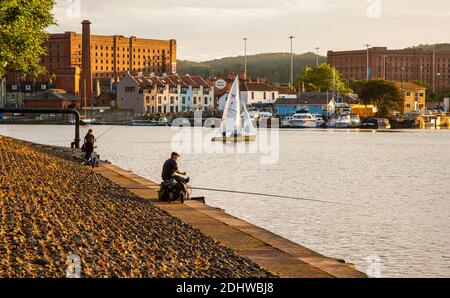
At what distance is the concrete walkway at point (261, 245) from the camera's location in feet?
53.0

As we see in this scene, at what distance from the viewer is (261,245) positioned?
19.1m

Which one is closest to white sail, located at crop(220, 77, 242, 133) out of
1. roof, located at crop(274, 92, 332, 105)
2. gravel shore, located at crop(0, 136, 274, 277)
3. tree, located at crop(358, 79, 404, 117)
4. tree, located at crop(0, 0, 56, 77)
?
tree, located at crop(0, 0, 56, 77)

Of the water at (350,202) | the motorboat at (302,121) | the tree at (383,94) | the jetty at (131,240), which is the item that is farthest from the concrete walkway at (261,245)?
the tree at (383,94)

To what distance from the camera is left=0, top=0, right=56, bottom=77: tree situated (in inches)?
1581

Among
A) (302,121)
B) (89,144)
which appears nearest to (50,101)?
(302,121)

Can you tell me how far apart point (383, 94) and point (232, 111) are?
96.7 metres

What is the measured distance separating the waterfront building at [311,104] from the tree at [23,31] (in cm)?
15039

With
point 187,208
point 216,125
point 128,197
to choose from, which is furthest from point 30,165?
point 216,125

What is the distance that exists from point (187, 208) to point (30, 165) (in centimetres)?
1371

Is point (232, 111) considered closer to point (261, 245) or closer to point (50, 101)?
point (261, 245)

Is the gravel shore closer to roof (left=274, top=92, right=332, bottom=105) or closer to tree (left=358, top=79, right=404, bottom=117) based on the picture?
tree (left=358, top=79, right=404, bottom=117)

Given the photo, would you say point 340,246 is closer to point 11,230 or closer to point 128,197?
point 128,197
